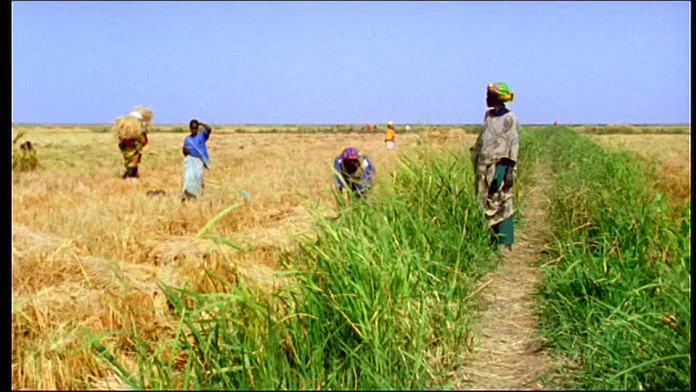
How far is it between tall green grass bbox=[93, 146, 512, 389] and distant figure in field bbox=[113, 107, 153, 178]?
29.1ft

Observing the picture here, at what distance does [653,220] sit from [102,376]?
3.89 metres

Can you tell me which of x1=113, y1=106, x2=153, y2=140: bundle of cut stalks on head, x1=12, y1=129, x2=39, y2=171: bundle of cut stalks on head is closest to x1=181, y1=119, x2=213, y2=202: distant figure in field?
x1=113, y1=106, x2=153, y2=140: bundle of cut stalks on head

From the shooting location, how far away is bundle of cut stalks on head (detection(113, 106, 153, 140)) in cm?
1241

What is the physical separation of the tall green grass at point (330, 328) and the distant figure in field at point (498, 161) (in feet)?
5.42

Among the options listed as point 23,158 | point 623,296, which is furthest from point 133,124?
point 623,296

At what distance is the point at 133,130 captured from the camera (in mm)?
12391

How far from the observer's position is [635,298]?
11.8 feet

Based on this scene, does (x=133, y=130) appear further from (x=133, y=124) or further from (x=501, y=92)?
(x=501, y=92)

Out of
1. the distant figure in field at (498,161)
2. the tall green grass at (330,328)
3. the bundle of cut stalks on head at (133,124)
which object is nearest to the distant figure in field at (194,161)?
the bundle of cut stalks on head at (133,124)

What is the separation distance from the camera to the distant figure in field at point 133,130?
12.4 m

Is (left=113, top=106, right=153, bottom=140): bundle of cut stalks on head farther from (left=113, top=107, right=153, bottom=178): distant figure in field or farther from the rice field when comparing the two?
the rice field

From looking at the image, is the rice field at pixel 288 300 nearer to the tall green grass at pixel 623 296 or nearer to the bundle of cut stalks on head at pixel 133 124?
the tall green grass at pixel 623 296

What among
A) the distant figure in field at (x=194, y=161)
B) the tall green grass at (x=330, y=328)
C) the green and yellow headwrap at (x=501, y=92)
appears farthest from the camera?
the distant figure in field at (x=194, y=161)
